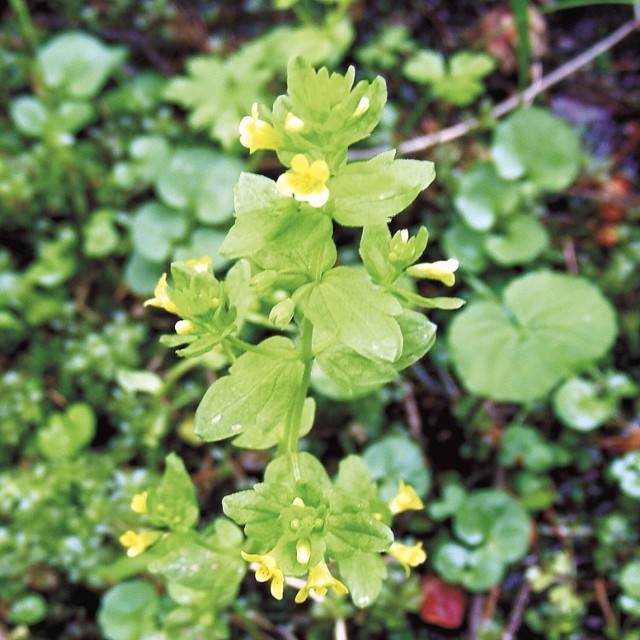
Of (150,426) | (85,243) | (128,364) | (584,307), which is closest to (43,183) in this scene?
(85,243)

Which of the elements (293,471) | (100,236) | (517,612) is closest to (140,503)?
(293,471)

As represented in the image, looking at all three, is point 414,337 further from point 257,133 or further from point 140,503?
point 140,503

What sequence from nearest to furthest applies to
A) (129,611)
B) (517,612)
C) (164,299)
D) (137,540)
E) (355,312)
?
(355,312), (164,299), (137,540), (129,611), (517,612)

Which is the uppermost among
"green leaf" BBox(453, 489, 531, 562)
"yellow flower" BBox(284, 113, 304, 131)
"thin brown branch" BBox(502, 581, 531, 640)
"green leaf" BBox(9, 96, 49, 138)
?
"yellow flower" BBox(284, 113, 304, 131)

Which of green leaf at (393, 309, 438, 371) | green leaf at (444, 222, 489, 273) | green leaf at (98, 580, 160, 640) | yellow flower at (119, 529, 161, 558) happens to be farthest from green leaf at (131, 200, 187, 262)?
green leaf at (393, 309, 438, 371)

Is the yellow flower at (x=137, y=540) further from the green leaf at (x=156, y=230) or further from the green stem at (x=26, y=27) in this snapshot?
the green stem at (x=26, y=27)

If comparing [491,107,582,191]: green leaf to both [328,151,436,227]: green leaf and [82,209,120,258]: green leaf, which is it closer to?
[82,209,120,258]: green leaf

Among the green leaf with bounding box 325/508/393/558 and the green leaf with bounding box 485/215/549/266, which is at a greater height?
the green leaf with bounding box 325/508/393/558

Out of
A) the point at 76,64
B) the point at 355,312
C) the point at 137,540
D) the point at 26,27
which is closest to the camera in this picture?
the point at 355,312
